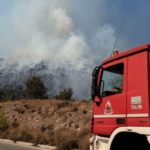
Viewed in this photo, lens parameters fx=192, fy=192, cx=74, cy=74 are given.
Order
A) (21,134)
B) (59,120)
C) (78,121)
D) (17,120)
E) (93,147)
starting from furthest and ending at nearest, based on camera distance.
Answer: (17,120) < (59,120) < (78,121) < (21,134) < (93,147)

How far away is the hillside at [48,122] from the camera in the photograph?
10508 millimetres

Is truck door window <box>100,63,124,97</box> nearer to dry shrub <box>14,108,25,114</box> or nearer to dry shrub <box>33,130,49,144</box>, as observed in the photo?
dry shrub <box>33,130,49,144</box>

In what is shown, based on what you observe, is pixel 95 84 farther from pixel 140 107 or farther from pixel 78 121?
pixel 78 121

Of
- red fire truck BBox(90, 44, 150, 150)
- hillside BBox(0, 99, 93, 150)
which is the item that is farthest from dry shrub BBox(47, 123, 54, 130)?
red fire truck BBox(90, 44, 150, 150)

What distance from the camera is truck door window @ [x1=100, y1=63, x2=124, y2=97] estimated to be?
4113mm

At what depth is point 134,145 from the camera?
3.80m

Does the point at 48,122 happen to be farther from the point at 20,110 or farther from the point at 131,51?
the point at 131,51

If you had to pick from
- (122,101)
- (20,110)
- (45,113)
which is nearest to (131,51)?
(122,101)

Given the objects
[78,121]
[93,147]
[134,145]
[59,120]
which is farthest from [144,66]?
[59,120]

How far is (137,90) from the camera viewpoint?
3.56 metres

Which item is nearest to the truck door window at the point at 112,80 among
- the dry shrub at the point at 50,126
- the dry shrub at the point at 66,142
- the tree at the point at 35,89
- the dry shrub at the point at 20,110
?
the dry shrub at the point at 66,142

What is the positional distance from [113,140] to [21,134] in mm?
9585

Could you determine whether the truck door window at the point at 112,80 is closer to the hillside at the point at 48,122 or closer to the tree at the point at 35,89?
the hillside at the point at 48,122

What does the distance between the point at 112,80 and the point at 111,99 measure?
1.57 ft
